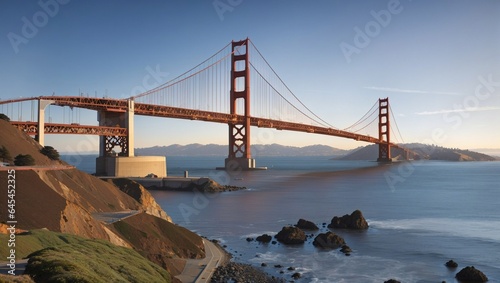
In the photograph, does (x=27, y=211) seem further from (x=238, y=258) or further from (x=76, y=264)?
(x=238, y=258)

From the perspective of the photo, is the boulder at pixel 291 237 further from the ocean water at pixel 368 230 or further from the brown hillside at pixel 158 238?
the brown hillside at pixel 158 238

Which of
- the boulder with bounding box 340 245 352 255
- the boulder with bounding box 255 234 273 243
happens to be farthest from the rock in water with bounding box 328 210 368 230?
the boulder with bounding box 255 234 273 243

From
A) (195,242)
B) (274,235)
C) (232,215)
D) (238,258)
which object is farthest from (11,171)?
(232,215)

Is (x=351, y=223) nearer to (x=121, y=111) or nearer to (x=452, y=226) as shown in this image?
(x=452, y=226)

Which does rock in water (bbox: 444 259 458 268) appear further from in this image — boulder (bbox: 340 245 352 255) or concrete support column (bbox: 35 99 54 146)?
concrete support column (bbox: 35 99 54 146)

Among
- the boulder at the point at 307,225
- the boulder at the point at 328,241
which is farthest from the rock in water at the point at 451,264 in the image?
the boulder at the point at 307,225

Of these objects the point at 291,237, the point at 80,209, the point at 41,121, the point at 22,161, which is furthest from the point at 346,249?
the point at 41,121
